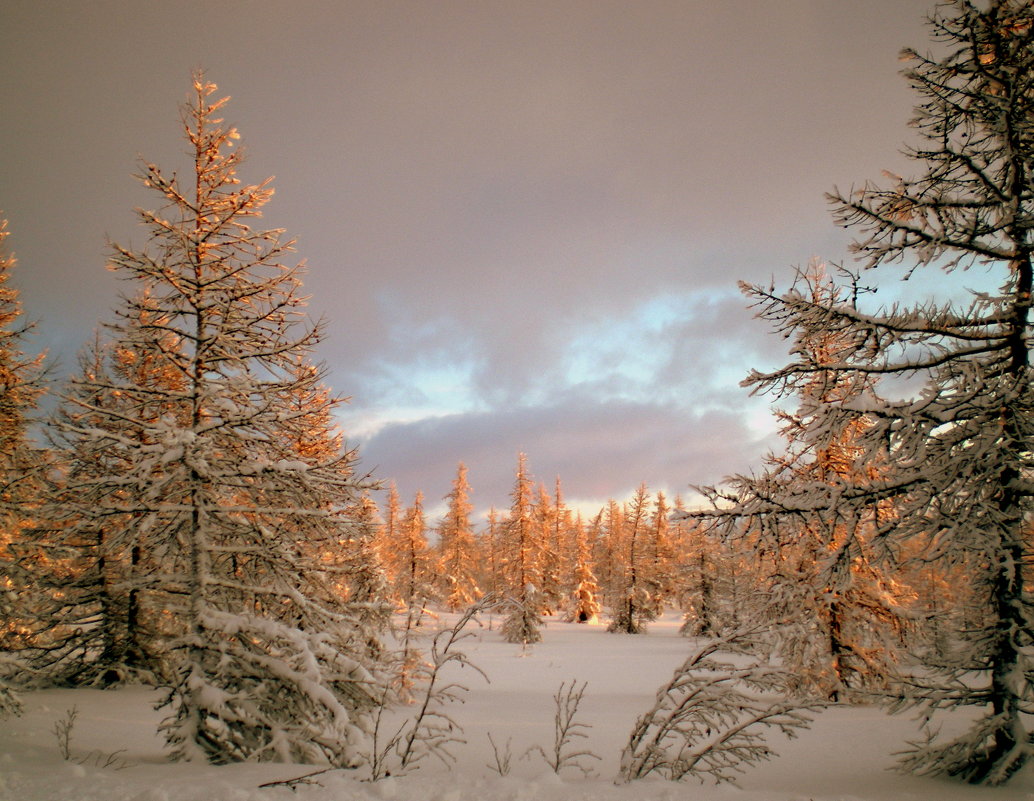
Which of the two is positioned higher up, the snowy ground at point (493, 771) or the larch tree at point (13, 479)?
the larch tree at point (13, 479)

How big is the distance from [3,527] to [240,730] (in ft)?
28.5

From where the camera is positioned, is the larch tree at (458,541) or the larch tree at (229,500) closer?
the larch tree at (229,500)

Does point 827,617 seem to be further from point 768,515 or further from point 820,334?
point 820,334

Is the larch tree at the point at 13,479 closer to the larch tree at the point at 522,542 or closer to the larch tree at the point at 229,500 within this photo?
the larch tree at the point at 229,500

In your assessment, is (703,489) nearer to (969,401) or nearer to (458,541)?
(969,401)

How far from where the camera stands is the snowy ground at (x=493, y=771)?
470 centimetres

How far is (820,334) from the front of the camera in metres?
7.60

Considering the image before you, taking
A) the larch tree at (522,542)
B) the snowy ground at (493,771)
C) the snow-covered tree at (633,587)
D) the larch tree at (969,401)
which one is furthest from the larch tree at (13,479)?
the snow-covered tree at (633,587)

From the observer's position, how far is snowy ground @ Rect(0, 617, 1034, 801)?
4.70m

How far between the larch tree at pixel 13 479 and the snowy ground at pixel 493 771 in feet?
4.65

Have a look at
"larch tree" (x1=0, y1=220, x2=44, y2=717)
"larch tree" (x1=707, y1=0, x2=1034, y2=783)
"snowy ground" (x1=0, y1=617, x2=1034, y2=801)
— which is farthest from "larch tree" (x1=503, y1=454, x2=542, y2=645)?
"larch tree" (x1=707, y1=0, x2=1034, y2=783)

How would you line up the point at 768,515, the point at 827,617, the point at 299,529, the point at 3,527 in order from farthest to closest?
the point at 827,617
the point at 3,527
the point at 299,529
the point at 768,515

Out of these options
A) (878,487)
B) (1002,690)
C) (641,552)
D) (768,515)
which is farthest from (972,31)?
(641,552)

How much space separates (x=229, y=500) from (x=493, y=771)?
623 cm
